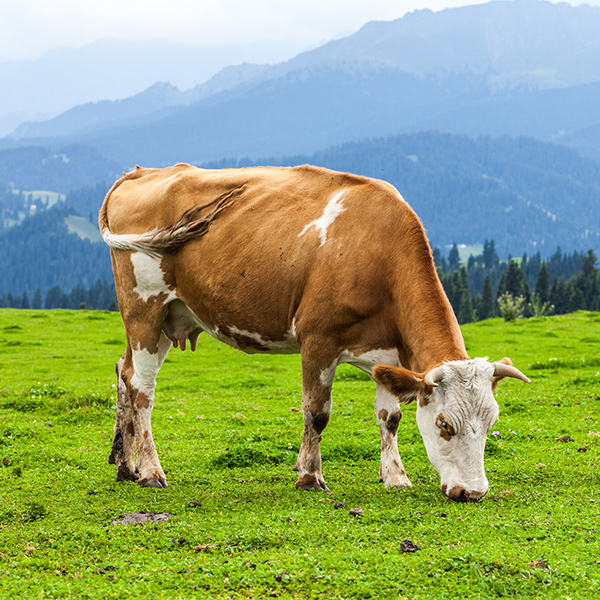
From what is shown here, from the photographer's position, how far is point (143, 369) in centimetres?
968

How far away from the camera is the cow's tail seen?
30.9ft

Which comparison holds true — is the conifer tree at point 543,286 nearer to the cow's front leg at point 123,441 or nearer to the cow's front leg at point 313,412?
the cow's front leg at point 123,441

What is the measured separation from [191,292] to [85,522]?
3.43 m

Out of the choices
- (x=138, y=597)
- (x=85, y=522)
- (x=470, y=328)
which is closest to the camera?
(x=138, y=597)

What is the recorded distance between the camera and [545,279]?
110875 mm

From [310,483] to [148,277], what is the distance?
148 inches

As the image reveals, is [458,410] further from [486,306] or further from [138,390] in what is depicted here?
[486,306]

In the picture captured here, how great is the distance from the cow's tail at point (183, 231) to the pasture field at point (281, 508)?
10.7 feet

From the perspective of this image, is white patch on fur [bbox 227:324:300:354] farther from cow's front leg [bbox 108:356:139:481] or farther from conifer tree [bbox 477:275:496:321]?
→ conifer tree [bbox 477:275:496:321]

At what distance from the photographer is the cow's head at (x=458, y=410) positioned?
6992 mm

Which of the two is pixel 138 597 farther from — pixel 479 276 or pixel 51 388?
pixel 479 276

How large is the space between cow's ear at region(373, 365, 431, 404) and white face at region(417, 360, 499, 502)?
17 centimetres

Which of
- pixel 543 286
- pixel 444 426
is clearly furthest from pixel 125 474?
pixel 543 286

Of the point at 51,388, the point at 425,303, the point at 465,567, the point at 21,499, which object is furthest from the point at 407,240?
the point at 51,388
